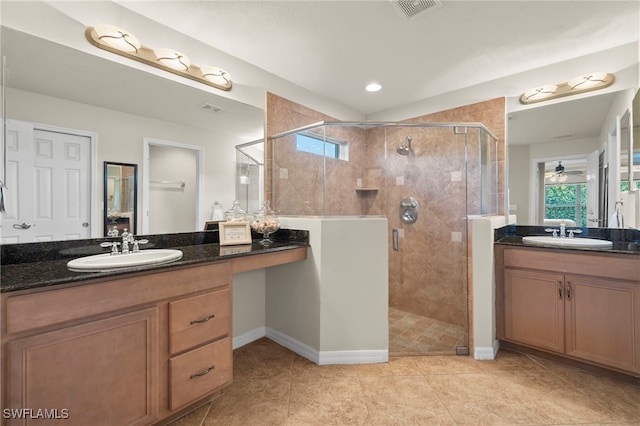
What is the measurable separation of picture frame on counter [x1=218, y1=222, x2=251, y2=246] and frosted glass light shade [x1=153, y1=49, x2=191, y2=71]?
3.73 ft

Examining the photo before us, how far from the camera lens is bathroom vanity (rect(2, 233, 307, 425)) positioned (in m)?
1.02

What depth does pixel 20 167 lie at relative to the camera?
142 cm

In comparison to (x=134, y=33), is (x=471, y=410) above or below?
below

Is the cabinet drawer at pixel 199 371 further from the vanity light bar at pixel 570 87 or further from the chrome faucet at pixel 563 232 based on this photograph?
the vanity light bar at pixel 570 87

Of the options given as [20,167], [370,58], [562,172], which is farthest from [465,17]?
[20,167]

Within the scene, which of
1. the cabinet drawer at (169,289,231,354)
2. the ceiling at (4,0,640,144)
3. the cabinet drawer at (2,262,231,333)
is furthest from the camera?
the ceiling at (4,0,640,144)

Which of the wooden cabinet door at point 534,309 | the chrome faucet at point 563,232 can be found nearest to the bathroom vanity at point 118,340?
the wooden cabinet door at point 534,309

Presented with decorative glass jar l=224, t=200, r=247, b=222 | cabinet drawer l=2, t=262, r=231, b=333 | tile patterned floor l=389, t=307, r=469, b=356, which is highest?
decorative glass jar l=224, t=200, r=247, b=222

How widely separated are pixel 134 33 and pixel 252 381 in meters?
2.40

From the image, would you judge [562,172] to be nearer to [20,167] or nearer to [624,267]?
[624,267]

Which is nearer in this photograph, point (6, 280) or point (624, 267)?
point (6, 280)

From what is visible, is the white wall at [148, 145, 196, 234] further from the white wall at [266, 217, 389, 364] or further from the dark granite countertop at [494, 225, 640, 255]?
the dark granite countertop at [494, 225, 640, 255]

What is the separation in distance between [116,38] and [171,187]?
0.92 m

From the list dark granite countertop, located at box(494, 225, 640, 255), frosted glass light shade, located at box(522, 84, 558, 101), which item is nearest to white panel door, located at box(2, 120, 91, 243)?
dark granite countertop, located at box(494, 225, 640, 255)
